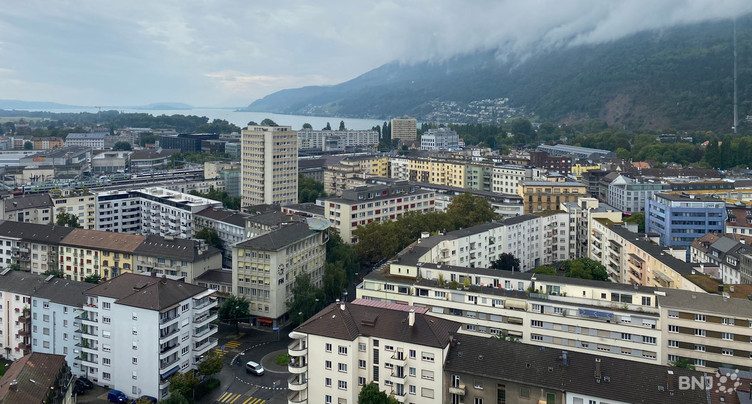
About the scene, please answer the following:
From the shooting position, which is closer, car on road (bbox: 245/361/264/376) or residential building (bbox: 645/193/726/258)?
car on road (bbox: 245/361/264/376)

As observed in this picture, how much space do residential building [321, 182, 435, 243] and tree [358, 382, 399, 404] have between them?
94.9ft

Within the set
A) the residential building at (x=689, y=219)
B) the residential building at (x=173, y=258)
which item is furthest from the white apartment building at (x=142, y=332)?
the residential building at (x=689, y=219)

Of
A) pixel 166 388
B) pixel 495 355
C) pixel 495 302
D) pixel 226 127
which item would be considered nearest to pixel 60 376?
pixel 166 388

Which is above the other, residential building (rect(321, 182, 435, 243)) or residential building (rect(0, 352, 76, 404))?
residential building (rect(321, 182, 435, 243))

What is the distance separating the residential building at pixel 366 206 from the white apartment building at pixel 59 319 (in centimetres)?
2255

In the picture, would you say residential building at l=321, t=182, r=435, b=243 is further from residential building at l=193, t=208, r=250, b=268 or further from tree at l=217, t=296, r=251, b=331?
tree at l=217, t=296, r=251, b=331

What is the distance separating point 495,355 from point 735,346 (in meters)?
10.4

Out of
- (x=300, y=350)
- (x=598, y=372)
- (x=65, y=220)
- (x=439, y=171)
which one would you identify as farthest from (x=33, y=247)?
(x=439, y=171)

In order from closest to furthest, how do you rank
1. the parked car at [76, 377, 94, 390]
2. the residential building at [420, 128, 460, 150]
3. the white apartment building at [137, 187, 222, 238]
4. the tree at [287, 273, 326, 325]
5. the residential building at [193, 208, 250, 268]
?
the parked car at [76, 377, 94, 390] → the tree at [287, 273, 326, 325] → the residential building at [193, 208, 250, 268] → the white apartment building at [137, 187, 222, 238] → the residential building at [420, 128, 460, 150]

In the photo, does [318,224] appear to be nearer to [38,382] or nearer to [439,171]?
[38,382]

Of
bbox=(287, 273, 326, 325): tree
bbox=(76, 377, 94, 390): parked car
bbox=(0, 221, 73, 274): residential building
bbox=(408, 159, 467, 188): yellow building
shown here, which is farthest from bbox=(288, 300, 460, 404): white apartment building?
bbox=(408, 159, 467, 188): yellow building

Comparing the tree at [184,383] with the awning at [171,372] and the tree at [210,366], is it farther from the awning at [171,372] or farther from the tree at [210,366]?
the tree at [210,366]

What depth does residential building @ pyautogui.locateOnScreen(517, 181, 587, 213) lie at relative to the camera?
57.0 metres

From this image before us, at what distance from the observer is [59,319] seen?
2820 centimetres
